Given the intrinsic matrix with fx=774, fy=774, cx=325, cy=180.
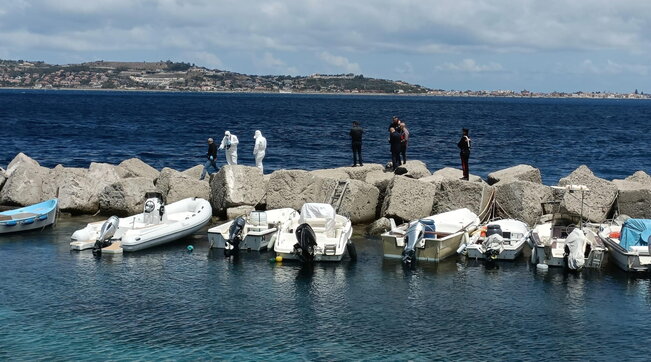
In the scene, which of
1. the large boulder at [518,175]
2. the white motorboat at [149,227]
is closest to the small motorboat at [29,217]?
the white motorboat at [149,227]

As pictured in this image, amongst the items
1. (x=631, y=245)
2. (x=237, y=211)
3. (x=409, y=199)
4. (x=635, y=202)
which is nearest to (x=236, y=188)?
(x=237, y=211)

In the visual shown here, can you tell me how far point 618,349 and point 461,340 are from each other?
2832 millimetres

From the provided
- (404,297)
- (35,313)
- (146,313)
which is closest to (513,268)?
(404,297)

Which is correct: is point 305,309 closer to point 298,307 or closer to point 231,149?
point 298,307

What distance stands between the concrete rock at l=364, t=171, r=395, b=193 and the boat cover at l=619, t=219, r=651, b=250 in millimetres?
7572

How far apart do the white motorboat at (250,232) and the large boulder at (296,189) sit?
198 centimetres

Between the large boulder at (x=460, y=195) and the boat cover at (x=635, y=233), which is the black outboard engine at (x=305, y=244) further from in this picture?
the boat cover at (x=635, y=233)

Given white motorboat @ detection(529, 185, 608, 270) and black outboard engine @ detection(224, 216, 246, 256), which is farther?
black outboard engine @ detection(224, 216, 246, 256)

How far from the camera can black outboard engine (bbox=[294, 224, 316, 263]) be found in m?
19.8

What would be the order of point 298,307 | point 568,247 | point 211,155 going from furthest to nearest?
1. point 211,155
2. point 568,247
3. point 298,307

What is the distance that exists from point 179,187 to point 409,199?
25.4 feet

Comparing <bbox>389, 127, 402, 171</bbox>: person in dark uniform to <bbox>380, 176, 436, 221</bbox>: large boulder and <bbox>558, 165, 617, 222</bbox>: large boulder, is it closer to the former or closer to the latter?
<bbox>380, 176, 436, 221</bbox>: large boulder

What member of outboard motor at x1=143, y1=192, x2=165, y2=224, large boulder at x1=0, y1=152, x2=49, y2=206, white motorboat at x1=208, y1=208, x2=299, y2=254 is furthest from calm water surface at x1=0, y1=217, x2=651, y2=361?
large boulder at x1=0, y1=152, x2=49, y2=206

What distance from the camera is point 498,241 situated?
2042cm
